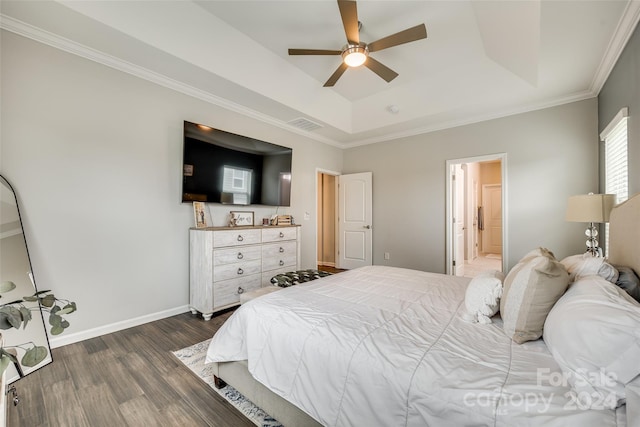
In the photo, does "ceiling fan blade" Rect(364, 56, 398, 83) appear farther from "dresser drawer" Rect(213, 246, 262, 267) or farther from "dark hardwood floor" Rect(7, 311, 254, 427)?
"dark hardwood floor" Rect(7, 311, 254, 427)

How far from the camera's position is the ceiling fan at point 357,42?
2162mm

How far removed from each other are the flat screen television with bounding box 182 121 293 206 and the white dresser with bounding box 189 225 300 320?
51 cm

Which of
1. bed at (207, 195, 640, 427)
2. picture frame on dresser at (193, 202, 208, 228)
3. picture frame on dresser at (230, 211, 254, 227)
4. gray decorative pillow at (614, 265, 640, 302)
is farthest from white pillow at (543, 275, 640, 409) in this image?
picture frame on dresser at (230, 211, 254, 227)

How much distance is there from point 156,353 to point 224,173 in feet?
6.88

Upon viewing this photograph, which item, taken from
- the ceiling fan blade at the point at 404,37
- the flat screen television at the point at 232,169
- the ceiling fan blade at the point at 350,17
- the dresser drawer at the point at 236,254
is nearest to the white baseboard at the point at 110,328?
the dresser drawer at the point at 236,254

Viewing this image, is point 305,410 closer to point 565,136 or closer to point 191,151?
point 191,151

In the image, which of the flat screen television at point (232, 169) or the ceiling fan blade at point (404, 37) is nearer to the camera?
the ceiling fan blade at point (404, 37)

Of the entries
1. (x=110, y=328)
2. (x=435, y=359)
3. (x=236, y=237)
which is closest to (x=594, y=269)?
(x=435, y=359)

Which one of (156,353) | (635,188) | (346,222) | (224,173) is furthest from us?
(346,222)

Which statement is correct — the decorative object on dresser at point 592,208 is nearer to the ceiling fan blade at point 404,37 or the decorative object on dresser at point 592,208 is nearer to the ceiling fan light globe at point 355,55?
the ceiling fan blade at point 404,37


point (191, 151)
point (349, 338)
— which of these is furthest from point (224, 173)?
point (349, 338)

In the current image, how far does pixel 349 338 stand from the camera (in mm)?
1242

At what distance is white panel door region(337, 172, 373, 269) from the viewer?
532cm

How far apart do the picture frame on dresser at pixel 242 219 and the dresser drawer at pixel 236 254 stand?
1.44 feet
